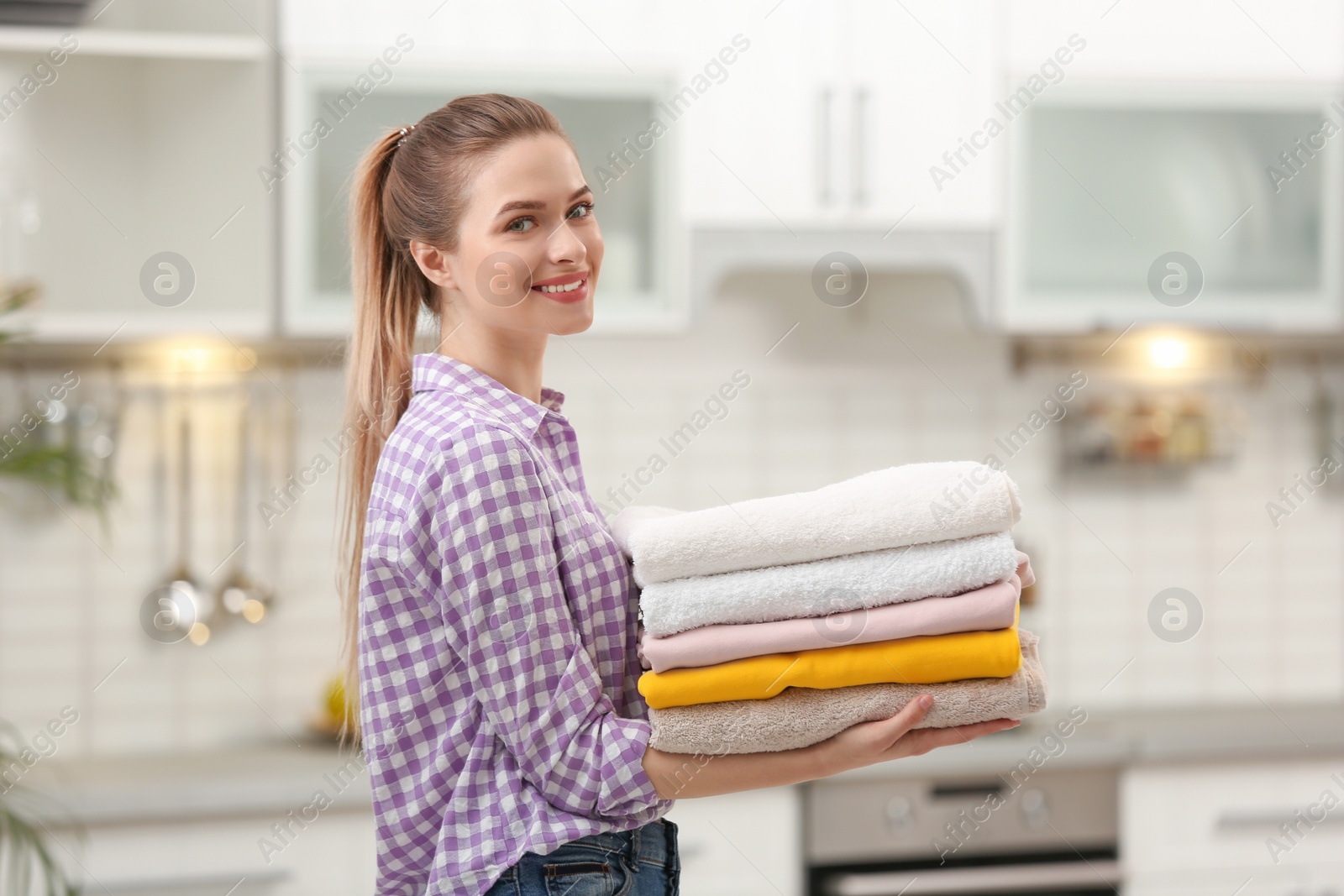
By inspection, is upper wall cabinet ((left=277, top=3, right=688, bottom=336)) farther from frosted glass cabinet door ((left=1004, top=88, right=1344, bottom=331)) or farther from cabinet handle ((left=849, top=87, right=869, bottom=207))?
frosted glass cabinet door ((left=1004, top=88, right=1344, bottom=331))

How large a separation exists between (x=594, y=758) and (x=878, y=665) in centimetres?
22

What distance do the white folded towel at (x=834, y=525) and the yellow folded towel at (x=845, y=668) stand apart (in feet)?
0.23

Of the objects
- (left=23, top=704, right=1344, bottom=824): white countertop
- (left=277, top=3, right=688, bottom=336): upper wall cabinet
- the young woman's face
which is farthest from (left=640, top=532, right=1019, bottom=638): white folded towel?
(left=277, top=3, right=688, bottom=336): upper wall cabinet

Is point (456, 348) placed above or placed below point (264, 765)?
above

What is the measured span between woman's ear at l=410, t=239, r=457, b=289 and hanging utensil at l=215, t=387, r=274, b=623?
1.39 metres

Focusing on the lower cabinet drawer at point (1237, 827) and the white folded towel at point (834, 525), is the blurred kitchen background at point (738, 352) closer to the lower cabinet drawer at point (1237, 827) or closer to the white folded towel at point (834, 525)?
the lower cabinet drawer at point (1237, 827)

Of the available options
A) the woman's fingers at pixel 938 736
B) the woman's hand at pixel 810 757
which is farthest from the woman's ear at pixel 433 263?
the woman's fingers at pixel 938 736

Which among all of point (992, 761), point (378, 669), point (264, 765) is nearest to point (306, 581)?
point (264, 765)

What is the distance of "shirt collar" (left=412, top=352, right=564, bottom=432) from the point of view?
3.04 ft

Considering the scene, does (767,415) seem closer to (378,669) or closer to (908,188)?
(908,188)

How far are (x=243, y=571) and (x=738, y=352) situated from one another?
1049 mm

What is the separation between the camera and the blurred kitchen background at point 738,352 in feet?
6.31

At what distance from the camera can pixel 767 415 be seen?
2.40 meters

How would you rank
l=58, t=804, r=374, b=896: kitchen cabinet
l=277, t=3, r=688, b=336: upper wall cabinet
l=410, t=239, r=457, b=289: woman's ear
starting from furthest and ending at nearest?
l=277, t=3, r=688, b=336: upper wall cabinet, l=58, t=804, r=374, b=896: kitchen cabinet, l=410, t=239, r=457, b=289: woman's ear
